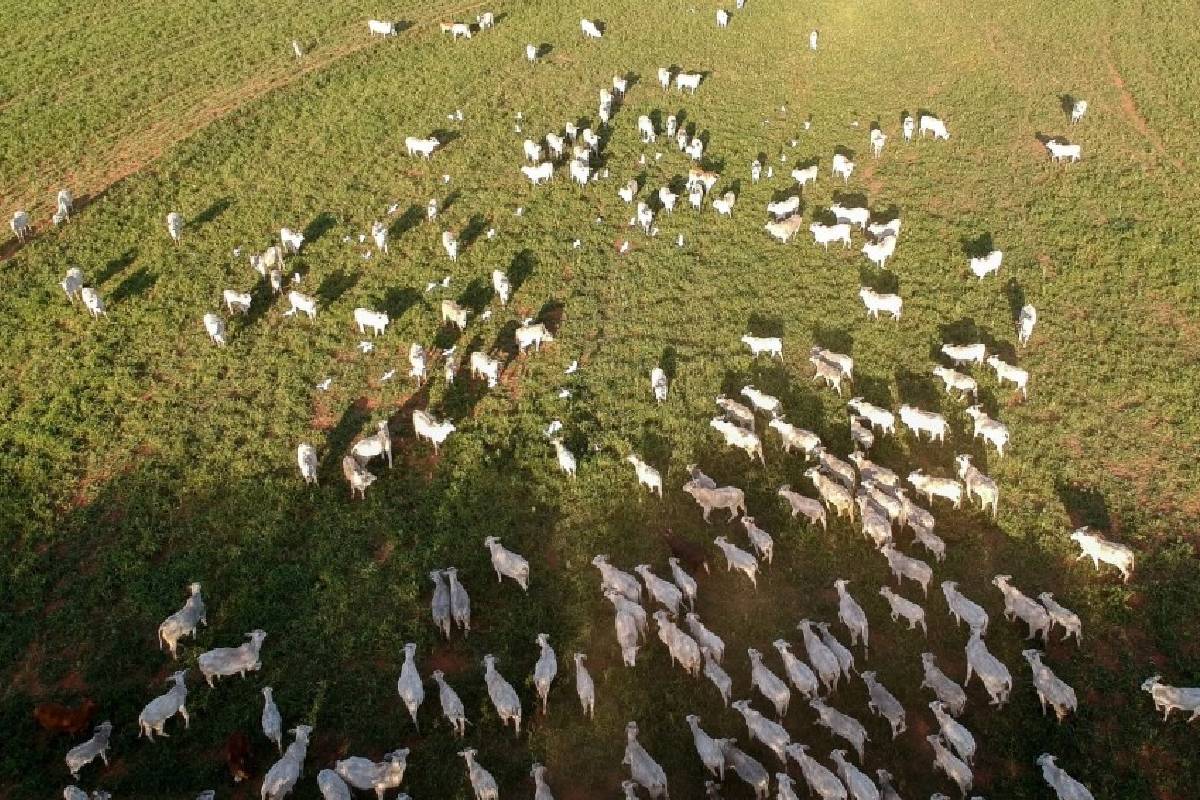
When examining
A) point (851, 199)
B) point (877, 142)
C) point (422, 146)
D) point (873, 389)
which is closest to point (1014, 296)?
point (873, 389)

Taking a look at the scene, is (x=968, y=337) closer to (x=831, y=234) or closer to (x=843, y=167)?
(x=831, y=234)

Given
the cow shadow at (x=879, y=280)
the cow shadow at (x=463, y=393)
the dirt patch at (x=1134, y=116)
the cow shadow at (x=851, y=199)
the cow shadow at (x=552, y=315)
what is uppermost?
the dirt patch at (x=1134, y=116)

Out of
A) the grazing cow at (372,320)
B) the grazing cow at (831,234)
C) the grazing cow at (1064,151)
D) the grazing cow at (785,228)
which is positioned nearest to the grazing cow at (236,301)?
the grazing cow at (372,320)

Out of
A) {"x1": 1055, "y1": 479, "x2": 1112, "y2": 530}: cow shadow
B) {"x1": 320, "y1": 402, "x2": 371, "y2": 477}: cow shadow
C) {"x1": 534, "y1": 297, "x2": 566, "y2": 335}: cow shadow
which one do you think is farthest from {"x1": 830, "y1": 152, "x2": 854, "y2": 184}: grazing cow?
{"x1": 320, "y1": 402, "x2": 371, "y2": 477}: cow shadow

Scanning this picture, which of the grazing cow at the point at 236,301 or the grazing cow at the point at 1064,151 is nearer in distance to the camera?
the grazing cow at the point at 236,301

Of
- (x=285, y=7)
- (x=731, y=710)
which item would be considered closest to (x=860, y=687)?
(x=731, y=710)

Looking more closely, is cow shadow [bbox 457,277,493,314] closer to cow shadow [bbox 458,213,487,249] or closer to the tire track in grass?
cow shadow [bbox 458,213,487,249]

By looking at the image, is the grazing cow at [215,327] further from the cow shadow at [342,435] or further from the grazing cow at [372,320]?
the cow shadow at [342,435]

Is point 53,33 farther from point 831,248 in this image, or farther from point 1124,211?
point 1124,211
